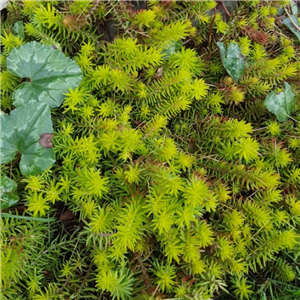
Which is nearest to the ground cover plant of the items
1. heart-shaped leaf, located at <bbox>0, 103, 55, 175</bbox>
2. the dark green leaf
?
heart-shaped leaf, located at <bbox>0, 103, 55, 175</bbox>

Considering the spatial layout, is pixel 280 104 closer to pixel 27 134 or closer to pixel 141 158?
pixel 141 158

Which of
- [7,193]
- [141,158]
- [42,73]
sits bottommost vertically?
[141,158]

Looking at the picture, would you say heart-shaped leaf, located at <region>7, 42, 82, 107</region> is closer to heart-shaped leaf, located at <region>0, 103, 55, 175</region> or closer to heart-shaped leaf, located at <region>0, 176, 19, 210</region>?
heart-shaped leaf, located at <region>0, 103, 55, 175</region>

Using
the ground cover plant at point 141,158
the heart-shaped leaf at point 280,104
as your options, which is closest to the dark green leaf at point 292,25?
the ground cover plant at point 141,158

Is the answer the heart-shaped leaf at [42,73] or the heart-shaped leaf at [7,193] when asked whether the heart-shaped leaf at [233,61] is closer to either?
the heart-shaped leaf at [42,73]

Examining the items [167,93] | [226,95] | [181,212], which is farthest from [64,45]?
[181,212]

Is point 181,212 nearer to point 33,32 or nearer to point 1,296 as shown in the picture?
point 1,296

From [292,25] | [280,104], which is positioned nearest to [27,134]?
[280,104]
